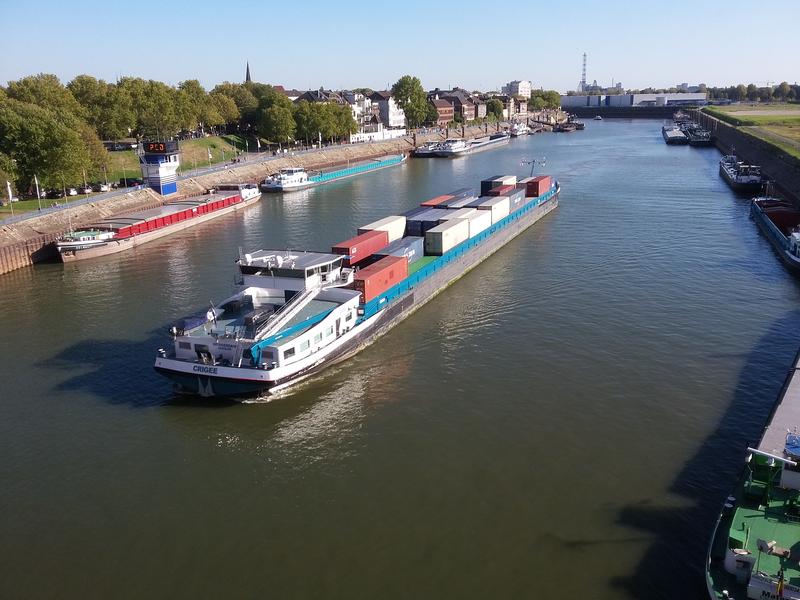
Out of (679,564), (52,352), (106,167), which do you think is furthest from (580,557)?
(106,167)

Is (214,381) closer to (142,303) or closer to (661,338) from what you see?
(142,303)

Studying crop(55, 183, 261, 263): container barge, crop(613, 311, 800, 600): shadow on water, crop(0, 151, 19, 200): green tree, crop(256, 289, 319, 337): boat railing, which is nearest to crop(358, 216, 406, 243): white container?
crop(256, 289, 319, 337): boat railing

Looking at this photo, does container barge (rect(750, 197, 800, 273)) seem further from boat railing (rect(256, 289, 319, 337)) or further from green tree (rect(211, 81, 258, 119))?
green tree (rect(211, 81, 258, 119))

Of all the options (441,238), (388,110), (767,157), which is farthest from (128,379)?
(388,110)

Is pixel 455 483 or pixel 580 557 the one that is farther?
pixel 455 483

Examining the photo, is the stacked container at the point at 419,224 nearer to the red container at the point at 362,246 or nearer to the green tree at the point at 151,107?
the red container at the point at 362,246

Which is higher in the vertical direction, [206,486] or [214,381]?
[214,381]
